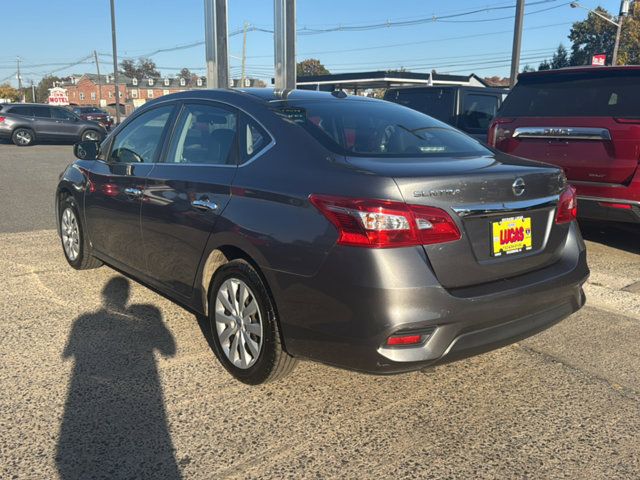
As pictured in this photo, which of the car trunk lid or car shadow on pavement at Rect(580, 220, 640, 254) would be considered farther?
car shadow on pavement at Rect(580, 220, 640, 254)

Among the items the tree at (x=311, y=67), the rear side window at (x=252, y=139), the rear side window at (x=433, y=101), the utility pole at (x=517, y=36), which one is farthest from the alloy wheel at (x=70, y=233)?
the tree at (x=311, y=67)

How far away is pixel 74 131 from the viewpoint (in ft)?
76.2

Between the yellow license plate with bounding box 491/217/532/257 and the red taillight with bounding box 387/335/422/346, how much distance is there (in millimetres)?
581

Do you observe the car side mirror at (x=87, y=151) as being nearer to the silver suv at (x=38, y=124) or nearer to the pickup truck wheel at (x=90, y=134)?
the silver suv at (x=38, y=124)

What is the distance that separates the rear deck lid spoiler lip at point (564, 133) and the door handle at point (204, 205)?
3929mm

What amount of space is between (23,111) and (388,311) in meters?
23.9

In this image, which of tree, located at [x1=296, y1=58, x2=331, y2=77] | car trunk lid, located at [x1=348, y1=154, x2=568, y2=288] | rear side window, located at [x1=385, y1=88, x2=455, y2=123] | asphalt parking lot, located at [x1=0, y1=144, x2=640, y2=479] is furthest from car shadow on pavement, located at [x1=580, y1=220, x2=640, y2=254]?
tree, located at [x1=296, y1=58, x2=331, y2=77]

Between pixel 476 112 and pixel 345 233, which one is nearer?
pixel 345 233

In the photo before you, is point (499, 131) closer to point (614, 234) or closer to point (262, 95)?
point (614, 234)

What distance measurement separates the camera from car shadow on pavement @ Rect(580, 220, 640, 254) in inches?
263

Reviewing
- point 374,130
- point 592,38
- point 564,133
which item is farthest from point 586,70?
point 592,38

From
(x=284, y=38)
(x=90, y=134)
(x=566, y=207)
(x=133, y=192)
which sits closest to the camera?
(x=566, y=207)

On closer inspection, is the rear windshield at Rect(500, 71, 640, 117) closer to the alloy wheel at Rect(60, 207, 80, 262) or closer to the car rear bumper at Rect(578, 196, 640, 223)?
the car rear bumper at Rect(578, 196, 640, 223)

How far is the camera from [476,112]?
30.9 feet
